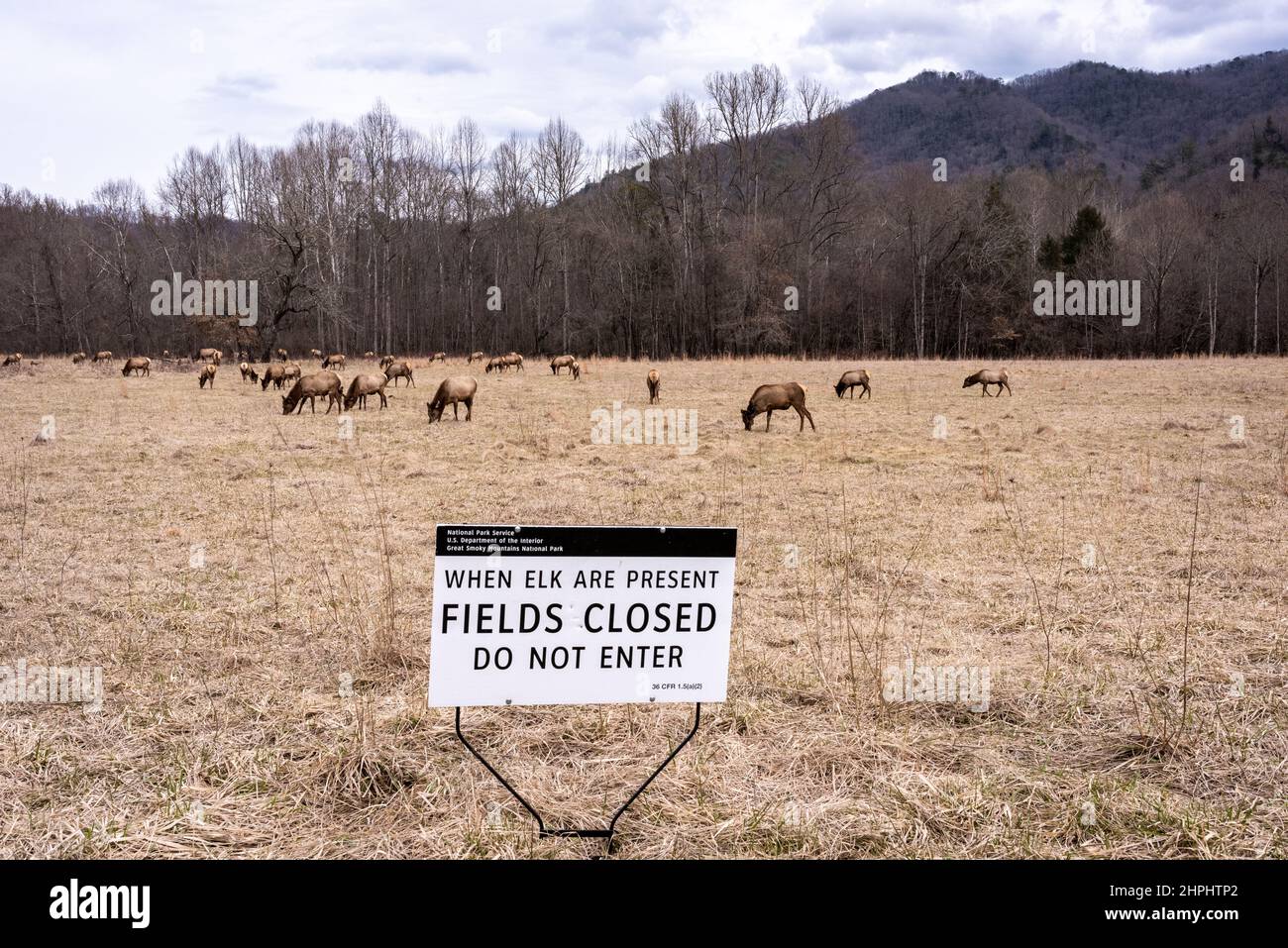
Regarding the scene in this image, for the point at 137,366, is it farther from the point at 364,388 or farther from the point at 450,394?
the point at 450,394

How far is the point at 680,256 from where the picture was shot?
56.4m

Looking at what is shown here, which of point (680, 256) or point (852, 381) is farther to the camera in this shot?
point (680, 256)

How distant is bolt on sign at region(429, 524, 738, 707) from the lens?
111 inches

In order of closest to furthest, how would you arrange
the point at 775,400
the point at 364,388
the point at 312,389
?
the point at 775,400
the point at 312,389
the point at 364,388

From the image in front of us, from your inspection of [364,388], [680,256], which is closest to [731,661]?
[364,388]

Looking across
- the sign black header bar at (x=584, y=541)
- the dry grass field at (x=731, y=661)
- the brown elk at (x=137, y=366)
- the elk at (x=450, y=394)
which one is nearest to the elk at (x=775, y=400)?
the dry grass field at (x=731, y=661)

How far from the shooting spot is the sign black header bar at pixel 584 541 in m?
2.79

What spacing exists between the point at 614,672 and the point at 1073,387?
2614 centimetres

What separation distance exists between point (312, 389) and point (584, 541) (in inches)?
770

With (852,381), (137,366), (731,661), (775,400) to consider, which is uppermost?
(137,366)

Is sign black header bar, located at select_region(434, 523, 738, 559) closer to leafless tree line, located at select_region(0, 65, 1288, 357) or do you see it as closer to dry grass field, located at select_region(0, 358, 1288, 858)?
dry grass field, located at select_region(0, 358, 1288, 858)

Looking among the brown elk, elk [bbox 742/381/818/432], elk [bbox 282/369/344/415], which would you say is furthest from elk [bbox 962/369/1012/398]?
the brown elk
